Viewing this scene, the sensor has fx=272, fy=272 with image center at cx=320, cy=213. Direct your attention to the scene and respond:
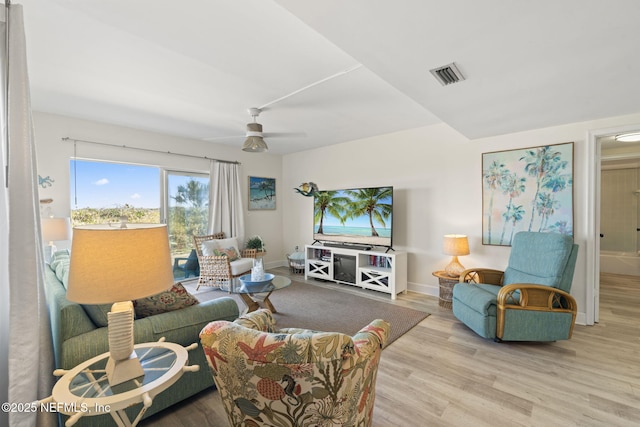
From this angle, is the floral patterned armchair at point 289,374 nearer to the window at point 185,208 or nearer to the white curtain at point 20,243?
the white curtain at point 20,243

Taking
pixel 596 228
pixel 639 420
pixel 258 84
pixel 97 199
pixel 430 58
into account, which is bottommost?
pixel 639 420

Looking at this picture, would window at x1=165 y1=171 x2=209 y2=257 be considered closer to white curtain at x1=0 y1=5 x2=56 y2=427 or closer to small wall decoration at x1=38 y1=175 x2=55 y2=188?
small wall decoration at x1=38 y1=175 x2=55 y2=188

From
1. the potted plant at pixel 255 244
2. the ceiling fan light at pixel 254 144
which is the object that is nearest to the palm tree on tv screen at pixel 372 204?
the potted plant at pixel 255 244

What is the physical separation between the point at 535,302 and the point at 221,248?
4214 millimetres

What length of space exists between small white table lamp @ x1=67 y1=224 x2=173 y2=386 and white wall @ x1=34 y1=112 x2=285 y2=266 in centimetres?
331

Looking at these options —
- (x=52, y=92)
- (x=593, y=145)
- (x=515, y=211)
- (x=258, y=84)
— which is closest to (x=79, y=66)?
(x=52, y=92)

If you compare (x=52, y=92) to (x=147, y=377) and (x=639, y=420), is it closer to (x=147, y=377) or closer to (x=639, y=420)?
(x=147, y=377)

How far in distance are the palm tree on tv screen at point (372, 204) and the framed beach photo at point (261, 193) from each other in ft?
7.09

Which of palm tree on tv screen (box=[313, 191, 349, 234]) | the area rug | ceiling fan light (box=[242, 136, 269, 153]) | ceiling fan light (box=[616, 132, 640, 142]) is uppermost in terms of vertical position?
ceiling fan light (box=[616, 132, 640, 142])

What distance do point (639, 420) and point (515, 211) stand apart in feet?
7.30

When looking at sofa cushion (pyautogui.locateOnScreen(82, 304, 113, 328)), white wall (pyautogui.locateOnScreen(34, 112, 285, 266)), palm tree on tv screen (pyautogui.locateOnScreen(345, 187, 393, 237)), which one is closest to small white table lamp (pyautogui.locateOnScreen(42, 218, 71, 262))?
white wall (pyautogui.locateOnScreen(34, 112, 285, 266))

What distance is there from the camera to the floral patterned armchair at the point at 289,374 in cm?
99

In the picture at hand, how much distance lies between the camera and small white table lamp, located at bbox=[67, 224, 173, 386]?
109cm

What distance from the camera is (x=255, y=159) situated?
19.2 feet
